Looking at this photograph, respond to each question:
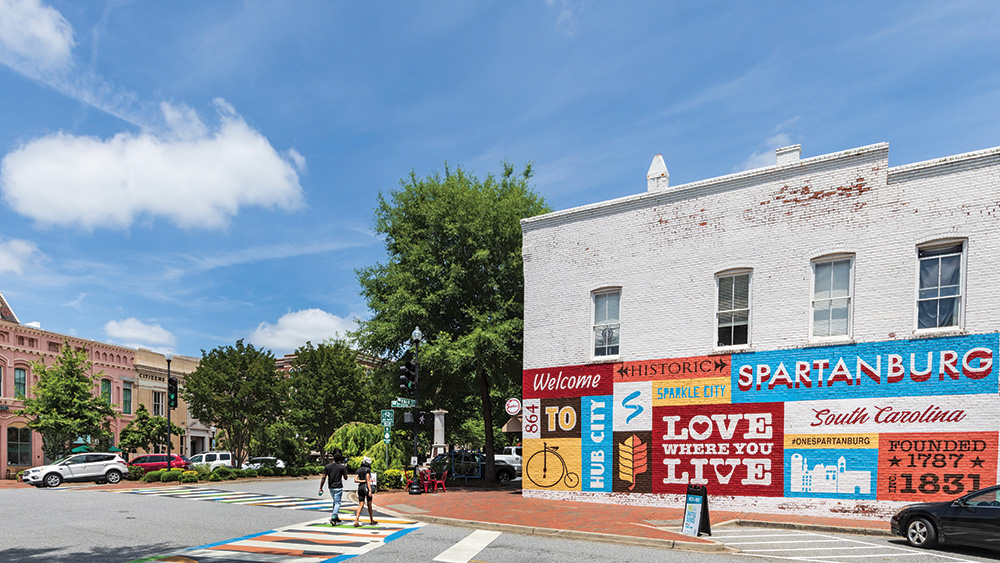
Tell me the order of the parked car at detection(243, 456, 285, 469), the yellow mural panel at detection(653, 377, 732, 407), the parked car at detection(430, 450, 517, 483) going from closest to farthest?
the yellow mural panel at detection(653, 377, 732, 407)
the parked car at detection(430, 450, 517, 483)
the parked car at detection(243, 456, 285, 469)

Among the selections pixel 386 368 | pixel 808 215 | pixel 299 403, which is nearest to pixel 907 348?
pixel 808 215

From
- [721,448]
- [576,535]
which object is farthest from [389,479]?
[721,448]

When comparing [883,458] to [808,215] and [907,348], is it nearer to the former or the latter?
[907,348]

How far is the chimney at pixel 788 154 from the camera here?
1712 cm

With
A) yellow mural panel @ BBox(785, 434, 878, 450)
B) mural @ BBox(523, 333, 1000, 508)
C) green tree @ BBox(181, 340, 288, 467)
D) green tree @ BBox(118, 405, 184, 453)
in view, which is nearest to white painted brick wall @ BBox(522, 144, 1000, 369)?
mural @ BBox(523, 333, 1000, 508)

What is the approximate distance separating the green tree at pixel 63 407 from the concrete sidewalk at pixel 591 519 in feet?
73.3

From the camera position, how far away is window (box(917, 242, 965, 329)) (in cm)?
1428

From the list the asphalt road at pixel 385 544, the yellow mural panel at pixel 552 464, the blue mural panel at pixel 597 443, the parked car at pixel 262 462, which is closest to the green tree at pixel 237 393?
the parked car at pixel 262 462

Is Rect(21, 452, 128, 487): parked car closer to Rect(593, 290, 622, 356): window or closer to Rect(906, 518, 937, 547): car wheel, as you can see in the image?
Rect(593, 290, 622, 356): window

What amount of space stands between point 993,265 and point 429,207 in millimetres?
17388

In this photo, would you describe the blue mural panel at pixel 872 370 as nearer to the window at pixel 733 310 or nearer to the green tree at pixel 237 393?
the window at pixel 733 310

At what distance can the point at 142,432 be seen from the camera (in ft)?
135

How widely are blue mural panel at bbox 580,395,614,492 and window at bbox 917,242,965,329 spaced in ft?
25.9

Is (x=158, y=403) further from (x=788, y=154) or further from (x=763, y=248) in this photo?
(x=788, y=154)
